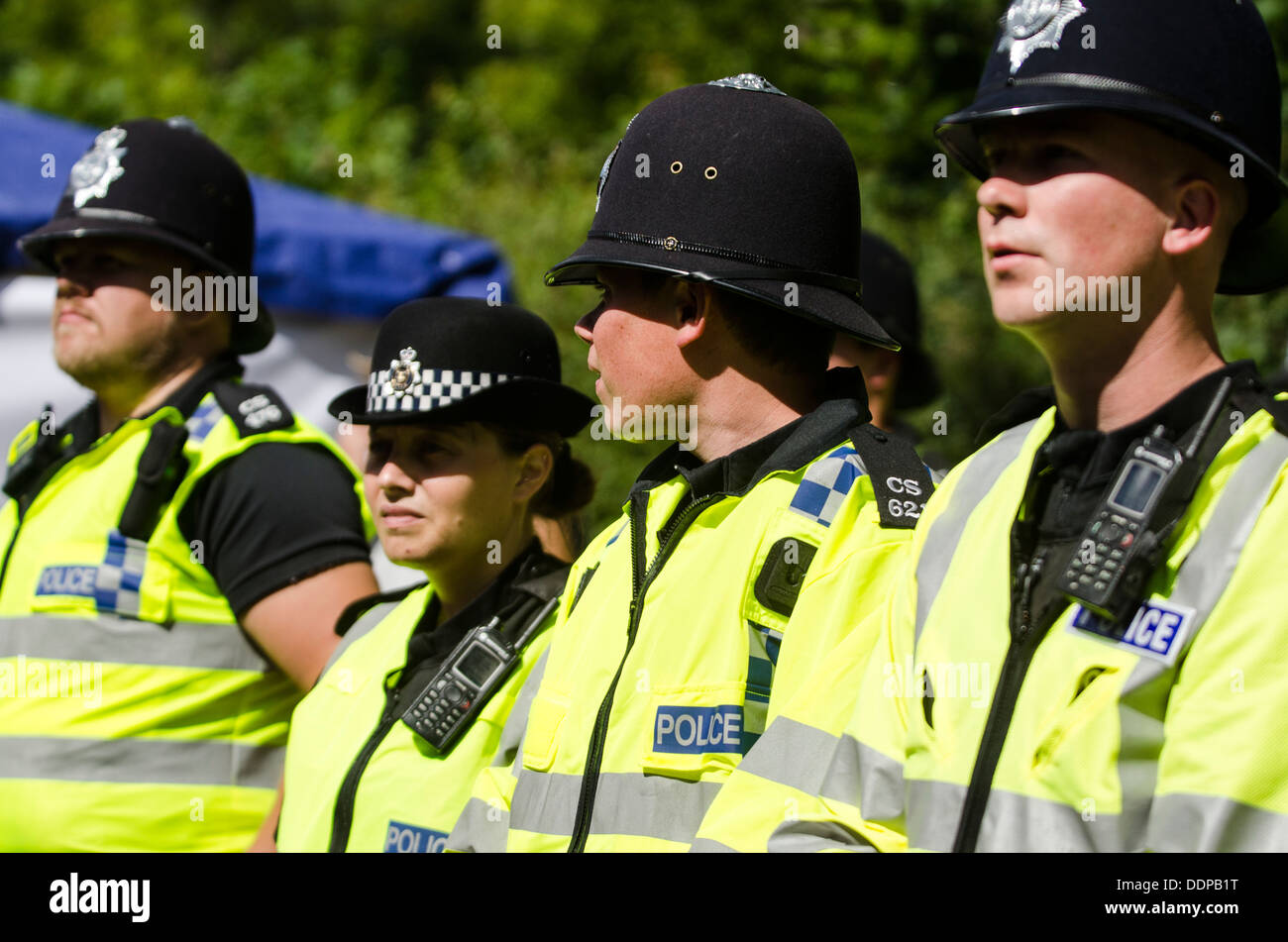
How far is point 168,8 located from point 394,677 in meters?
20.2

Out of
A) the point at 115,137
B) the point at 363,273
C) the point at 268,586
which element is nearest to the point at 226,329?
the point at 115,137

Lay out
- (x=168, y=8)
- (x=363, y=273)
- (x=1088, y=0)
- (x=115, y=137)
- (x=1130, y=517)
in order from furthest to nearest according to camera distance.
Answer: (x=168, y=8)
(x=363, y=273)
(x=115, y=137)
(x=1088, y=0)
(x=1130, y=517)

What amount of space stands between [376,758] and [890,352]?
2077 mm

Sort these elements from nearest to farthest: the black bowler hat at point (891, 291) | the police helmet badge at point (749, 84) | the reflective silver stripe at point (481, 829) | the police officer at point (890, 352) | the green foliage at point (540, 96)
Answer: the reflective silver stripe at point (481, 829) → the police helmet badge at point (749, 84) → the police officer at point (890, 352) → the black bowler hat at point (891, 291) → the green foliage at point (540, 96)

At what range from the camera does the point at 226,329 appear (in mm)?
4035

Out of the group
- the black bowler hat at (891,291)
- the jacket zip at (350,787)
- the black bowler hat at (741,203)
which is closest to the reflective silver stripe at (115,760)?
the jacket zip at (350,787)

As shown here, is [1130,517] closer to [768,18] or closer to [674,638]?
[674,638]

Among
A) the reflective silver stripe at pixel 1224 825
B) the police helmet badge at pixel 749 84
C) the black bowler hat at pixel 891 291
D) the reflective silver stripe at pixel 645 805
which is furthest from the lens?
the black bowler hat at pixel 891 291

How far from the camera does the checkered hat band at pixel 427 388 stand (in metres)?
3.21

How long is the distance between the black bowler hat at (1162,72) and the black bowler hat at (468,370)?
1.50 metres

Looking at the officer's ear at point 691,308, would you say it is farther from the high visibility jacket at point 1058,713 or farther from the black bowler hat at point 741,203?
the high visibility jacket at point 1058,713

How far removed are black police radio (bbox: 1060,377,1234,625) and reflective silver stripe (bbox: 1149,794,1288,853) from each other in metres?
0.24
